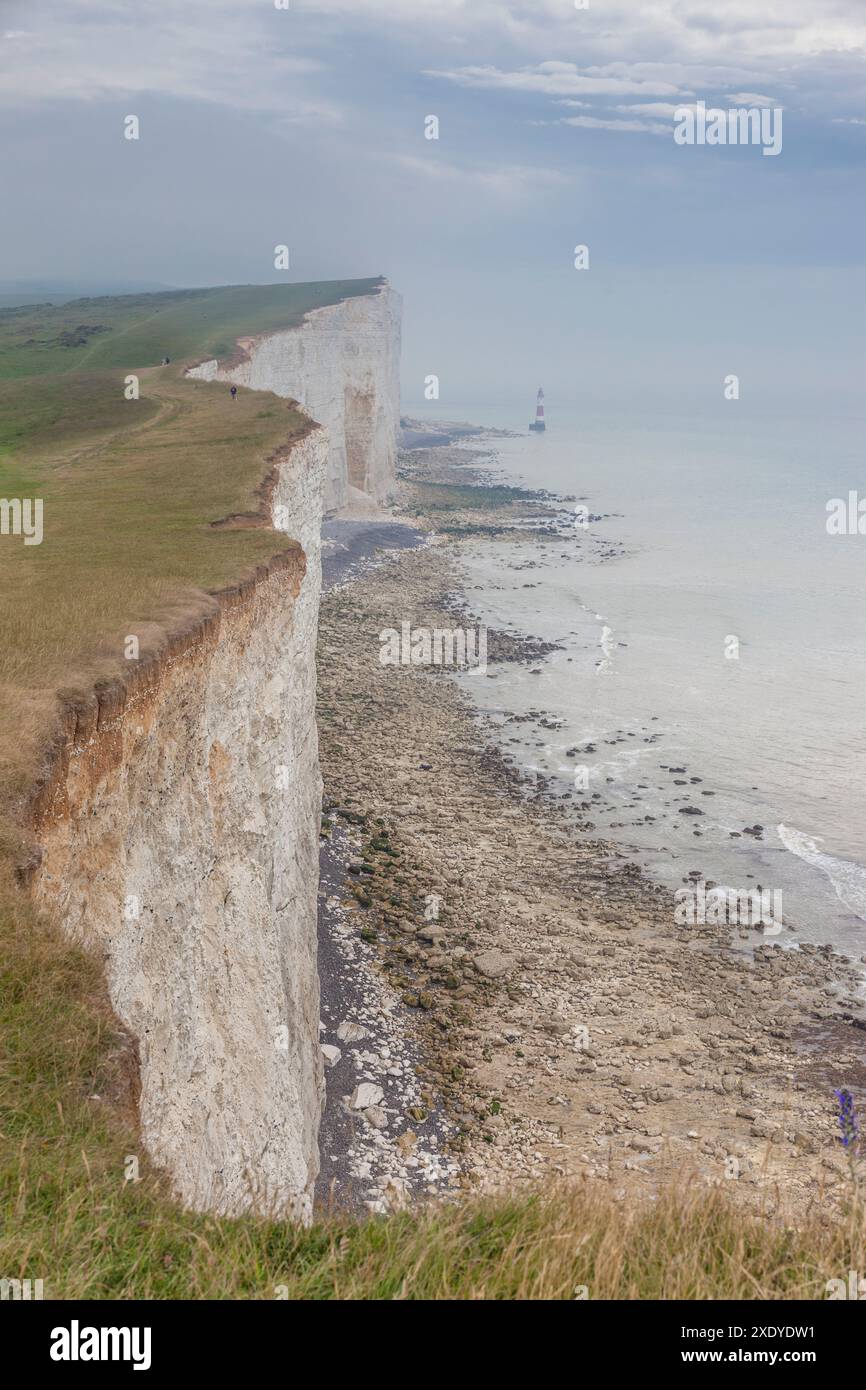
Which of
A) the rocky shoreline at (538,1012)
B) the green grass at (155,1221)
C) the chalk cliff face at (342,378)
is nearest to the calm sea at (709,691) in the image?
the rocky shoreline at (538,1012)

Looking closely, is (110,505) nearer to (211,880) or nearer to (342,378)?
(211,880)

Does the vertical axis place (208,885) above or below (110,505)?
below

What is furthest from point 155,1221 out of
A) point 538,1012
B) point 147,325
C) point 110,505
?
point 147,325

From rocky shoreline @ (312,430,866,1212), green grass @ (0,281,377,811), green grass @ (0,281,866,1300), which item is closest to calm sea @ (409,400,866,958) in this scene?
rocky shoreline @ (312,430,866,1212)

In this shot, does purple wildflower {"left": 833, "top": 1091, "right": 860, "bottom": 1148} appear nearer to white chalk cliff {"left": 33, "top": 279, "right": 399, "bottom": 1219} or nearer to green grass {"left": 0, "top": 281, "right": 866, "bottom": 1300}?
green grass {"left": 0, "top": 281, "right": 866, "bottom": 1300}

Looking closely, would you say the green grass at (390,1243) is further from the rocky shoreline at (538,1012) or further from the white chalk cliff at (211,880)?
the rocky shoreline at (538,1012)
